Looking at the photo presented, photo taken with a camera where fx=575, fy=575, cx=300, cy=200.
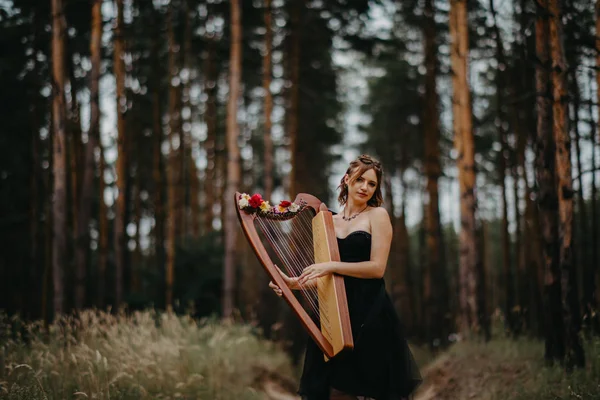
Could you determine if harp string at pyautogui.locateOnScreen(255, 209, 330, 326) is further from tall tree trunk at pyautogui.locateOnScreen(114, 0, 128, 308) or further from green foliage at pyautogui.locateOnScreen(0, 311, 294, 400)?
tall tree trunk at pyautogui.locateOnScreen(114, 0, 128, 308)

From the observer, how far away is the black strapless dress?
12.3ft

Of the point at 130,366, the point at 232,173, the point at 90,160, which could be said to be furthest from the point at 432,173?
the point at 130,366

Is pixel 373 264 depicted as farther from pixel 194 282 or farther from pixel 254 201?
pixel 194 282

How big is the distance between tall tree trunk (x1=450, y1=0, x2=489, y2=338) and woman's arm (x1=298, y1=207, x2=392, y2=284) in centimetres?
705

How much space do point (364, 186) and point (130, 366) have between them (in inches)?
155

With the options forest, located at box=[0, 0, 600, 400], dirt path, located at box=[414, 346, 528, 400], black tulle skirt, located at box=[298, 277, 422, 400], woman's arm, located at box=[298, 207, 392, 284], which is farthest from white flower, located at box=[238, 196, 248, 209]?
dirt path, located at box=[414, 346, 528, 400]

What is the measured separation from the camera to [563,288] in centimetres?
704

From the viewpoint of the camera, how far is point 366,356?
12.3ft

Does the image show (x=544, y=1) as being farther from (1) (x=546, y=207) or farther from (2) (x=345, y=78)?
(2) (x=345, y=78)

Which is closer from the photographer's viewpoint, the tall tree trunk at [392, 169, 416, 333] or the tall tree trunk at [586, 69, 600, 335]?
the tall tree trunk at [586, 69, 600, 335]

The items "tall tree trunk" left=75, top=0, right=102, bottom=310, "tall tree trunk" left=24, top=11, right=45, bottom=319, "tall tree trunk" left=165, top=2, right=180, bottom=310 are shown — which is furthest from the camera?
"tall tree trunk" left=165, top=2, right=180, bottom=310

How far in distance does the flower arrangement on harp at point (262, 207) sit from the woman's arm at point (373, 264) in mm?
538

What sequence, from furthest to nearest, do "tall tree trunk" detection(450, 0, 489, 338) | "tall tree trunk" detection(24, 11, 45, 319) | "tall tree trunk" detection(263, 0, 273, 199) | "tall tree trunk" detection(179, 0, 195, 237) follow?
"tall tree trunk" detection(179, 0, 195, 237), "tall tree trunk" detection(263, 0, 273, 199), "tall tree trunk" detection(24, 11, 45, 319), "tall tree trunk" detection(450, 0, 489, 338)

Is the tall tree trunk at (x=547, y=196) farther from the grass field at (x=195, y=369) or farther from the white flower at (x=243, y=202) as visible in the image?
the white flower at (x=243, y=202)
